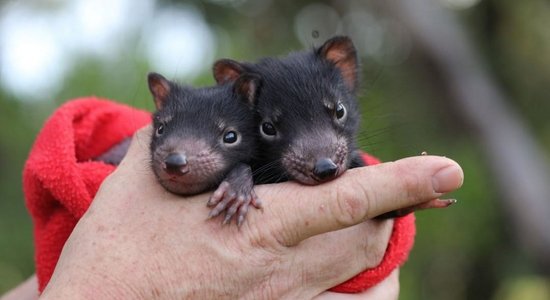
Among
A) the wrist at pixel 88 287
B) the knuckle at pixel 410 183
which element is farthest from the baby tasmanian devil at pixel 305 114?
the wrist at pixel 88 287

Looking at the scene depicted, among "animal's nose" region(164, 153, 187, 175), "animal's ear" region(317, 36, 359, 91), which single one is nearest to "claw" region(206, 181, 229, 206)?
"animal's nose" region(164, 153, 187, 175)

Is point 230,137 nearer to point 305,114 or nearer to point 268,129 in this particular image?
point 268,129

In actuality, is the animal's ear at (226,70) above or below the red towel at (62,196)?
above

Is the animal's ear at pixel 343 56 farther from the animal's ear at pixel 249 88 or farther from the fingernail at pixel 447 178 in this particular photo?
the fingernail at pixel 447 178

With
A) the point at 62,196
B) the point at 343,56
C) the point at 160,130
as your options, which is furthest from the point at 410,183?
the point at 62,196

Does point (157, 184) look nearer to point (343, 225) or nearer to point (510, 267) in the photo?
point (343, 225)

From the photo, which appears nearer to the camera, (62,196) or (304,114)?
(304,114)

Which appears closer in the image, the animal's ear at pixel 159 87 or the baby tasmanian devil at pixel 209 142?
the baby tasmanian devil at pixel 209 142

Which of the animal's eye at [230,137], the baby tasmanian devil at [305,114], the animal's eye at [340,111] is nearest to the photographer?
the baby tasmanian devil at [305,114]
